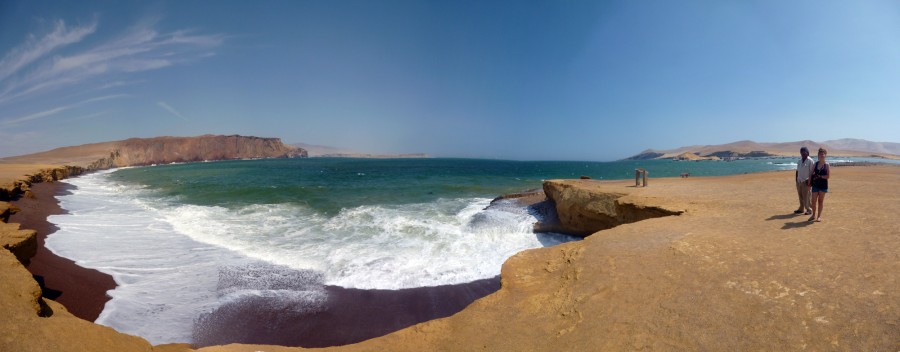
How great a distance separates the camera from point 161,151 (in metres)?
118

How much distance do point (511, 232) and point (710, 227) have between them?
706 centimetres

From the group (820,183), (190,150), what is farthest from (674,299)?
(190,150)

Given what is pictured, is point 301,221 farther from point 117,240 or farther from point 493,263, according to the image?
point 493,263

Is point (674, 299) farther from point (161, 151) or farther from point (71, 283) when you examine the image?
point (161, 151)

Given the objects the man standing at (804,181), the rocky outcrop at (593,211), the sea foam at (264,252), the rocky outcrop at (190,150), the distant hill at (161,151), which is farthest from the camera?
the rocky outcrop at (190,150)

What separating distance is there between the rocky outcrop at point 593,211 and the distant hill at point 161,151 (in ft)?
291

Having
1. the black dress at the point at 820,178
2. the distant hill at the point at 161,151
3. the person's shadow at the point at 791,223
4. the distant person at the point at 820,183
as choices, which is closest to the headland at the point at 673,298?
the person's shadow at the point at 791,223

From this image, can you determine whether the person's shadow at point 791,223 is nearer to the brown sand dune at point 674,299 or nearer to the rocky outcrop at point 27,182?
the brown sand dune at point 674,299

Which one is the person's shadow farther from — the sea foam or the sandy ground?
the sandy ground

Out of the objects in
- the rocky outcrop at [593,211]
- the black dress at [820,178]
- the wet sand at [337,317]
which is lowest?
the wet sand at [337,317]

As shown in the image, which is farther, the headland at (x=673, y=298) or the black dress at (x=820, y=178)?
the black dress at (x=820, y=178)

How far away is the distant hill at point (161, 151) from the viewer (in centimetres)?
8031

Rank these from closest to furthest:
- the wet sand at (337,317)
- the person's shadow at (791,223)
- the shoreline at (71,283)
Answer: the wet sand at (337,317) < the person's shadow at (791,223) < the shoreline at (71,283)

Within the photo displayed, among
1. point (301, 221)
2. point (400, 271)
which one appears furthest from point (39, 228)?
point (400, 271)
